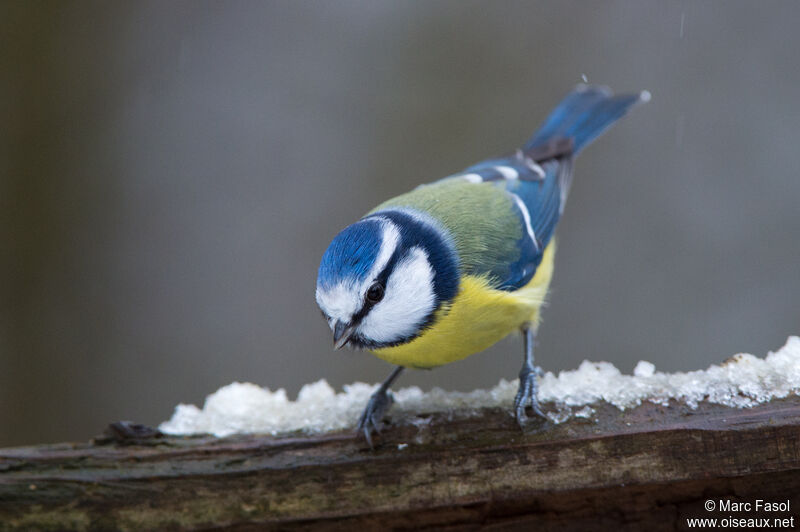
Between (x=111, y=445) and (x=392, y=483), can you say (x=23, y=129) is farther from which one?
(x=392, y=483)

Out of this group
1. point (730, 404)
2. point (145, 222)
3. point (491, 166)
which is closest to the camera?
point (730, 404)

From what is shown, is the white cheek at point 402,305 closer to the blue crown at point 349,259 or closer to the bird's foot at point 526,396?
the blue crown at point 349,259

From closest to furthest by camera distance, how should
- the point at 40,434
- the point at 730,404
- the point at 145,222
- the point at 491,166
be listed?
the point at 730,404
the point at 491,166
the point at 40,434
the point at 145,222

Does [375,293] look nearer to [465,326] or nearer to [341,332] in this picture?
[341,332]

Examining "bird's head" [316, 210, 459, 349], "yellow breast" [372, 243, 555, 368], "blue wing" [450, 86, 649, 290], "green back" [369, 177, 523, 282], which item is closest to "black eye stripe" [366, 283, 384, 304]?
"bird's head" [316, 210, 459, 349]

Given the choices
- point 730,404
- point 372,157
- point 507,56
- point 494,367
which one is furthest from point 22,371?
point 730,404

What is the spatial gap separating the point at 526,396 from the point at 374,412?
40 cm

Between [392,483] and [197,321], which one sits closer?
[392,483]

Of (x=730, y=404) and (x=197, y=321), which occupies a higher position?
(x=197, y=321)

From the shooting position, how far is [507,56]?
4.21 meters

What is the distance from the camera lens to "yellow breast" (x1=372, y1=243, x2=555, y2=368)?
1779mm

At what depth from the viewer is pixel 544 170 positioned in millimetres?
2654

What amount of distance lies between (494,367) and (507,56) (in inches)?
72.0

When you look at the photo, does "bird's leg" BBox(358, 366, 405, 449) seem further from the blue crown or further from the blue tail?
the blue tail
